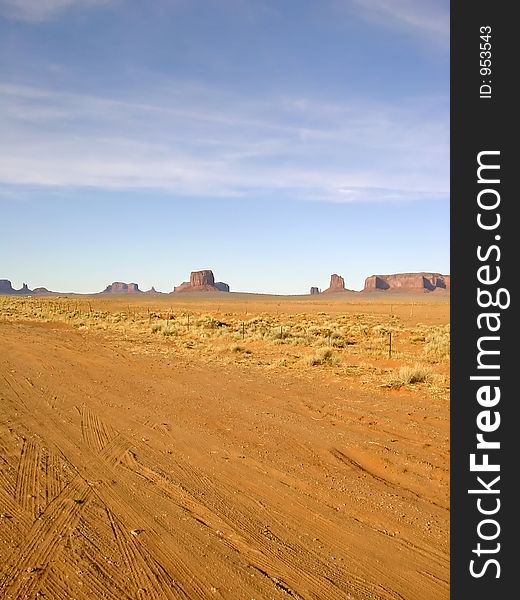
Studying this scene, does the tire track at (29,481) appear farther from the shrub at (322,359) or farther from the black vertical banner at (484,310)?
the shrub at (322,359)

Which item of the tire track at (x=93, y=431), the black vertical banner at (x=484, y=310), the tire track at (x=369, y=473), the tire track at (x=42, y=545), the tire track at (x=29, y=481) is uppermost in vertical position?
the black vertical banner at (x=484, y=310)

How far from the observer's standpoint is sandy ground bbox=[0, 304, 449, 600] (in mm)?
4895

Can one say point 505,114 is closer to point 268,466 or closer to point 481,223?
point 481,223

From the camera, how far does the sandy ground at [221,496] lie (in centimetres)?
489

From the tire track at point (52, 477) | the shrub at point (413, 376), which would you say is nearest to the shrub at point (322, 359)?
the shrub at point (413, 376)

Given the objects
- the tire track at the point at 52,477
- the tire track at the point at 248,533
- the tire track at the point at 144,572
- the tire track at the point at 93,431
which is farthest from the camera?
the tire track at the point at 93,431

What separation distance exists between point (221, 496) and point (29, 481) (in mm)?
2557

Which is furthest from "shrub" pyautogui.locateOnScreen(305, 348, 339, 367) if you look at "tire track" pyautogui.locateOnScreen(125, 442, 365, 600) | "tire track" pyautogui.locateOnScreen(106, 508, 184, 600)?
"tire track" pyautogui.locateOnScreen(106, 508, 184, 600)

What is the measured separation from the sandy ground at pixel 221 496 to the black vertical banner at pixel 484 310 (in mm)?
2329

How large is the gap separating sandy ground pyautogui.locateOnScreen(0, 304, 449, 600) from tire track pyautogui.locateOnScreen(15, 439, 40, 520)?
31 millimetres

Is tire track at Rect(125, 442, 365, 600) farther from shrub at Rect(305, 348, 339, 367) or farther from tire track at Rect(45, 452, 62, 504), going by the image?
shrub at Rect(305, 348, 339, 367)

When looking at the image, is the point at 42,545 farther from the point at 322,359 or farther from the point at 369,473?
the point at 322,359

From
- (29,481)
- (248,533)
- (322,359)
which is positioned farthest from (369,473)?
(322,359)

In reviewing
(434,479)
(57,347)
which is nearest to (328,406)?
(434,479)
